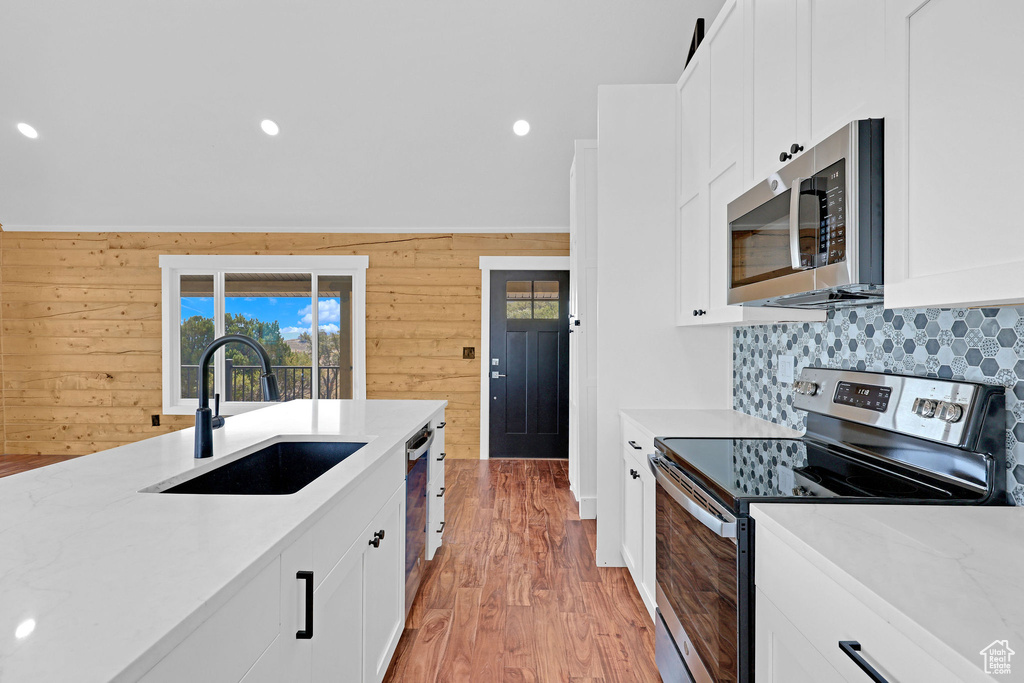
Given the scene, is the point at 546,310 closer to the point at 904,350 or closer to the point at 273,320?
the point at 273,320

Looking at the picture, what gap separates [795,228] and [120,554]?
160 centimetres

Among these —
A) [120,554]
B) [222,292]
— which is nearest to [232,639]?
[120,554]

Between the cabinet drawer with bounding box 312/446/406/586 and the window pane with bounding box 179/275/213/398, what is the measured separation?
4382 mm

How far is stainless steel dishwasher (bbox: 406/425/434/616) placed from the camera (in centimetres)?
209

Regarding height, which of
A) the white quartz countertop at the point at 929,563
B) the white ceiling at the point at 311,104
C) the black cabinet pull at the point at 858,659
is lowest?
the black cabinet pull at the point at 858,659

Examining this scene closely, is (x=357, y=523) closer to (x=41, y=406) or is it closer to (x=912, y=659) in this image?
(x=912, y=659)

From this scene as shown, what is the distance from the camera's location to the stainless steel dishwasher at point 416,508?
6.87ft

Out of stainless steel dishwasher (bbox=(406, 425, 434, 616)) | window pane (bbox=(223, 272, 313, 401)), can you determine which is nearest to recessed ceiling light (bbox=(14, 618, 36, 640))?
stainless steel dishwasher (bbox=(406, 425, 434, 616))

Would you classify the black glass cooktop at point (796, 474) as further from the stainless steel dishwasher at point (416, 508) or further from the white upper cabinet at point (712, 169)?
the stainless steel dishwasher at point (416, 508)

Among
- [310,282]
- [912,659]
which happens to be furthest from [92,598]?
[310,282]

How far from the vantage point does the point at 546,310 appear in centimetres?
511

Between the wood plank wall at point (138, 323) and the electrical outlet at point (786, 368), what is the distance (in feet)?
10.3

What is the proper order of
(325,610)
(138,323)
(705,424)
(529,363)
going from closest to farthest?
1. (325,610)
2. (705,424)
3. (529,363)
4. (138,323)

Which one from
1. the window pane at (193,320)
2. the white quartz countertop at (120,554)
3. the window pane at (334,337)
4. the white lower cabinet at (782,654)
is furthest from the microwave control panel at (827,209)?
the window pane at (193,320)
